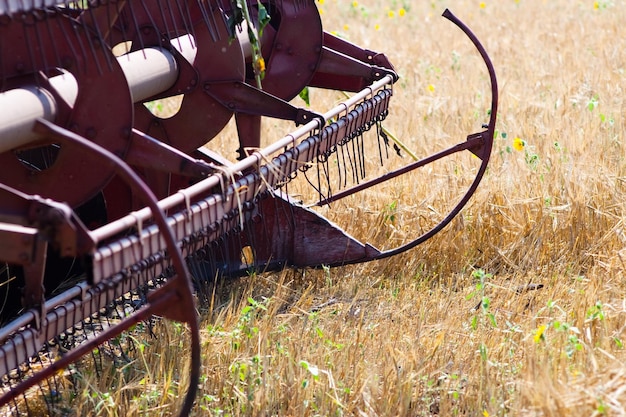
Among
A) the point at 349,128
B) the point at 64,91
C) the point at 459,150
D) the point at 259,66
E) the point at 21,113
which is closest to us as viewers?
the point at 21,113

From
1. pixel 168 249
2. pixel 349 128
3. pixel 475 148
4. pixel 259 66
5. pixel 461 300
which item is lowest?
pixel 461 300

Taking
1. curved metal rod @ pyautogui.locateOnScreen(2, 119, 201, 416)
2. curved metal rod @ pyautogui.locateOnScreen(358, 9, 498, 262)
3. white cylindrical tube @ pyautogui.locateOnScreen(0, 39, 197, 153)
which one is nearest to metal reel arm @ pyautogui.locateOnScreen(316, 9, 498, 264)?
curved metal rod @ pyautogui.locateOnScreen(358, 9, 498, 262)

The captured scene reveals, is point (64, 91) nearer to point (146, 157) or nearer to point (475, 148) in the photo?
point (146, 157)

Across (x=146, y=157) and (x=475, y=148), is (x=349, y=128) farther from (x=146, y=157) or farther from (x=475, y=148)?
(x=146, y=157)

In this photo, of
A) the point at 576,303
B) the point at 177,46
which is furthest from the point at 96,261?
the point at 576,303

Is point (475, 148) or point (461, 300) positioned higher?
point (475, 148)


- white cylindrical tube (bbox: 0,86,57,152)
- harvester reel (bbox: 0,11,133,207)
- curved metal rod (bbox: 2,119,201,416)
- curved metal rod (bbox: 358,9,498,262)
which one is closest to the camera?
curved metal rod (bbox: 2,119,201,416)

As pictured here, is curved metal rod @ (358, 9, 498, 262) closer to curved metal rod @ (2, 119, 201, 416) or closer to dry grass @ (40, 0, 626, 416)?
dry grass @ (40, 0, 626, 416)

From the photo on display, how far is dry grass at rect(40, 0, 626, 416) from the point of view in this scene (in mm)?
2607

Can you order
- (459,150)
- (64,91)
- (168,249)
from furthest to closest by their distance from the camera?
(459,150) → (64,91) → (168,249)

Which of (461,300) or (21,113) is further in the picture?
(461,300)

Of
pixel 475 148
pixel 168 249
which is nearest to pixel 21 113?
pixel 168 249

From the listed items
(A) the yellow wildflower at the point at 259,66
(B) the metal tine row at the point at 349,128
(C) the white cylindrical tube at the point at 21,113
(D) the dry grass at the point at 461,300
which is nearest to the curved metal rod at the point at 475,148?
(D) the dry grass at the point at 461,300

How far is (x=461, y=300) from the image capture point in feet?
11.2
